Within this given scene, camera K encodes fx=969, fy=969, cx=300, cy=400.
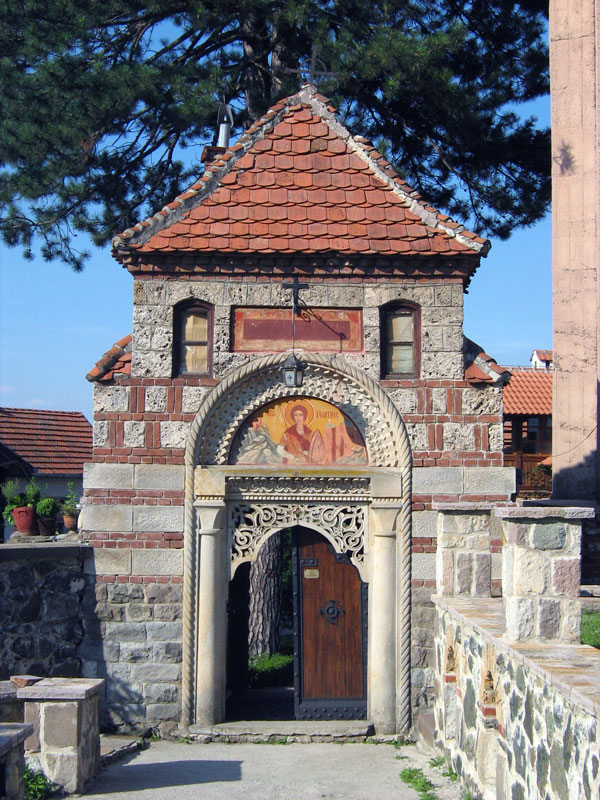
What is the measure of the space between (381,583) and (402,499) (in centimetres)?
81

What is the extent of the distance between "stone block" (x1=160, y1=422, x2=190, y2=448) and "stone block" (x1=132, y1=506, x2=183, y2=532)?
0.60m

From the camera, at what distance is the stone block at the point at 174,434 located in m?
9.21

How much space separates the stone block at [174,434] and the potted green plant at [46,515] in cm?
247

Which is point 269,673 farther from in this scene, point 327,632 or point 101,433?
point 101,433

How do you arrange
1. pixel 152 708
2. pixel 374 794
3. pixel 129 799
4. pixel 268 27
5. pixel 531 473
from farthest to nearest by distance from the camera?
pixel 531 473 → pixel 268 27 → pixel 152 708 → pixel 374 794 → pixel 129 799

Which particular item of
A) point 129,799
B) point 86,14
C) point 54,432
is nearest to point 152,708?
point 129,799

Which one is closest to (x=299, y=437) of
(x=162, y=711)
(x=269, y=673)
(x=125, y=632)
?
(x=125, y=632)

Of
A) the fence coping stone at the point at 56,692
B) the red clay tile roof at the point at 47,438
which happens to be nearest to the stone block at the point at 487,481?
the fence coping stone at the point at 56,692

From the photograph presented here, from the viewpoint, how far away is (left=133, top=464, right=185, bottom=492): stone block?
917 centimetres

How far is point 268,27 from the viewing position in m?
14.2

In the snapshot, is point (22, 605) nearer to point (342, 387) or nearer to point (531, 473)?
point (342, 387)

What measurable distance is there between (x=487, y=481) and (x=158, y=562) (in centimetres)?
321

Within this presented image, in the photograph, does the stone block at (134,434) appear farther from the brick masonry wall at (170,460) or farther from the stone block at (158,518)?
the stone block at (158,518)

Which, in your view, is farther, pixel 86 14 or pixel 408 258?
pixel 86 14
